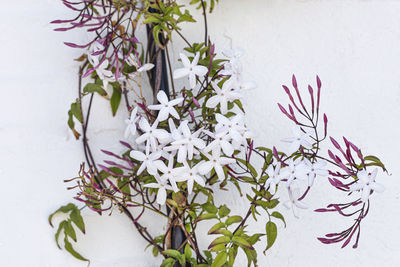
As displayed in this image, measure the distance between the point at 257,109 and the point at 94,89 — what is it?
0.40m

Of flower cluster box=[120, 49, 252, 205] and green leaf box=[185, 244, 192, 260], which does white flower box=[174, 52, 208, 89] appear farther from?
A: green leaf box=[185, 244, 192, 260]

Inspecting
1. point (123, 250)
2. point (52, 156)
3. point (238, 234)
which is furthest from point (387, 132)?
point (52, 156)

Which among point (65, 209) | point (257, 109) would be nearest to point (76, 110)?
point (65, 209)

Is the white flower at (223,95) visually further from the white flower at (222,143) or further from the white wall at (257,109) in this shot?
the white wall at (257,109)

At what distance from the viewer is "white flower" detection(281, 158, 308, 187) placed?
77cm

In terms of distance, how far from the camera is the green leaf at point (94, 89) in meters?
0.99

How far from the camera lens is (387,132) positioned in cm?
106

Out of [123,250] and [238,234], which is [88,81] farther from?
[238,234]

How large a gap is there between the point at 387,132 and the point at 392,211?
189 millimetres

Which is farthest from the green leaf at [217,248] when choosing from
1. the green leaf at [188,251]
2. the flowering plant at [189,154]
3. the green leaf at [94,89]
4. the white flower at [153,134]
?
the green leaf at [94,89]

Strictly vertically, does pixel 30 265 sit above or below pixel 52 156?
below

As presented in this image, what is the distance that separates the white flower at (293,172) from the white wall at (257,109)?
0.95 feet

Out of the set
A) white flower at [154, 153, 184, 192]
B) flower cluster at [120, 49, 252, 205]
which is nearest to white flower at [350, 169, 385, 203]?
flower cluster at [120, 49, 252, 205]

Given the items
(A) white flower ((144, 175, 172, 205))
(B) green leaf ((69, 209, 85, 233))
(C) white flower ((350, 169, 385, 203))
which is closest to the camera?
(C) white flower ((350, 169, 385, 203))
